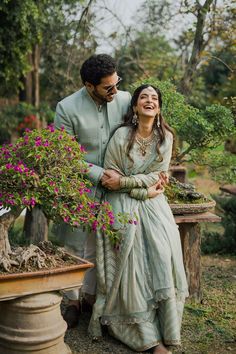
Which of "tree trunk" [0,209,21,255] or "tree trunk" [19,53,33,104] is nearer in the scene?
"tree trunk" [0,209,21,255]

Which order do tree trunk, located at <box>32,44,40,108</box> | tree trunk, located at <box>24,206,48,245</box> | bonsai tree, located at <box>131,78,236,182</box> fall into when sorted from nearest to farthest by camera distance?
bonsai tree, located at <box>131,78,236,182</box>
tree trunk, located at <box>24,206,48,245</box>
tree trunk, located at <box>32,44,40,108</box>

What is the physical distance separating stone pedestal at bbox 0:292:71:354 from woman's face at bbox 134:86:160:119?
140 centimetres

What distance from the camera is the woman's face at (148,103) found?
392cm

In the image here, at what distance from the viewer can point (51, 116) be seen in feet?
50.0

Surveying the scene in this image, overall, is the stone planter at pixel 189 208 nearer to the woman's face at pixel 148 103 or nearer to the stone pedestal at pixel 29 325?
the woman's face at pixel 148 103

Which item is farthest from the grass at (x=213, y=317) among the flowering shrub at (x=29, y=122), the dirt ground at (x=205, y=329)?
the flowering shrub at (x=29, y=122)

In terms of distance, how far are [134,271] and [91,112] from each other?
1.22 m

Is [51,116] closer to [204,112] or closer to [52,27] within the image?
[52,27]

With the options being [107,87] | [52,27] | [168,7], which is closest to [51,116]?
[52,27]

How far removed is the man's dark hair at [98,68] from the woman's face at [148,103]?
274 mm

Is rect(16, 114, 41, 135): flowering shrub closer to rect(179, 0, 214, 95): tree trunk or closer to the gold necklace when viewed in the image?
rect(179, 0, 214, 95): tree trunk

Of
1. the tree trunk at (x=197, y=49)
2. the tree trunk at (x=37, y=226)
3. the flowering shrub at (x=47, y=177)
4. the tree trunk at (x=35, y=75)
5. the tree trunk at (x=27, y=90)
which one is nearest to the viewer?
the flowering shrub at (x=47, y=177)

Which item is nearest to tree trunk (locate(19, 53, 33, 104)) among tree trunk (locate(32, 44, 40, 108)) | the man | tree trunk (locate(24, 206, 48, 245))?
tree trunk (locate(32, 44, 40, 108))

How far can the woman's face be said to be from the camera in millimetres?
3916
